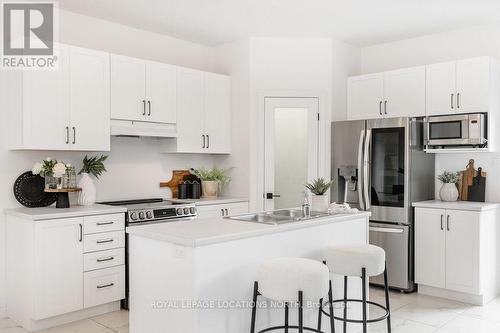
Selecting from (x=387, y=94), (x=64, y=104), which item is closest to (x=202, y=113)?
(x=64, y=104)

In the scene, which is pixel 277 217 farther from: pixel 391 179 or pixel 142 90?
pixel 142 90

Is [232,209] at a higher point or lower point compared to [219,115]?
lower

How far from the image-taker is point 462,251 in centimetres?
435

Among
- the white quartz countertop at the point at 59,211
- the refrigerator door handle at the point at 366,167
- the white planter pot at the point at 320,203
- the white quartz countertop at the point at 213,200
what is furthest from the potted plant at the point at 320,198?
the white quartz countertop at the point at 59,211

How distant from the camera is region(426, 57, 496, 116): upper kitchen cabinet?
4.43 m

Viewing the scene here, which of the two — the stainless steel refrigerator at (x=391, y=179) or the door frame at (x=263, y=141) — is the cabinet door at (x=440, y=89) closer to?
the stainless steel refrigerator at (x=391, y=179)

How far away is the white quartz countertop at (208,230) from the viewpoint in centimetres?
243

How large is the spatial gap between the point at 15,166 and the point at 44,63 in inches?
37.9

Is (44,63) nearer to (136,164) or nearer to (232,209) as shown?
(136,164)

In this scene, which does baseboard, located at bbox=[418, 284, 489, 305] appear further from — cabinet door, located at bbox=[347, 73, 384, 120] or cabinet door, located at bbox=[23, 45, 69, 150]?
cabinet door, located at bbox=[23, 45, 69, 150]

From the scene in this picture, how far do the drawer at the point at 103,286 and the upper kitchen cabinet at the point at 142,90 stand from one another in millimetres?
1465

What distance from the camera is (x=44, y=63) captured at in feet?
12.7

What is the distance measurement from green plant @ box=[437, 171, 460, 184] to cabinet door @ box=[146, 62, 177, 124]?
2957 mm

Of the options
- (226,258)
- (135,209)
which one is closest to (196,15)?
(135,209)
